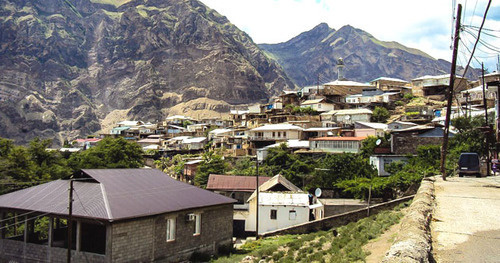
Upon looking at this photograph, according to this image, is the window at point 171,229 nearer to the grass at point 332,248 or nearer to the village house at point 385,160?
the grass at point 332,248

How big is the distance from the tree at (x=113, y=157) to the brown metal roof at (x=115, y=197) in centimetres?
2876

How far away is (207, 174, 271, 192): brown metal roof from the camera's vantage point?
37156mm

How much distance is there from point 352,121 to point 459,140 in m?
27.6

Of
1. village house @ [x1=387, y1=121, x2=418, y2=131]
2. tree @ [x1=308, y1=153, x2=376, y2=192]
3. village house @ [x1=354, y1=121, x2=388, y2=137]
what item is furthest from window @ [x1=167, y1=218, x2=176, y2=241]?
village house @ [x1=387, y1=121, x2=418, y2=131]

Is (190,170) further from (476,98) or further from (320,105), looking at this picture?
(476,98)

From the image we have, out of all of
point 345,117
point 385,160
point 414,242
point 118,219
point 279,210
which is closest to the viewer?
point 414,242

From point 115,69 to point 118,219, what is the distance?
542 feet

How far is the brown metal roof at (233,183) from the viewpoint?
37.2 metres

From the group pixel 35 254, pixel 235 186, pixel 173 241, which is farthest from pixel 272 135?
pixel 35 254

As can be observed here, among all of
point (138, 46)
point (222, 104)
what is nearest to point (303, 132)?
point (222, 104)

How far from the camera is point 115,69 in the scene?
553 feet

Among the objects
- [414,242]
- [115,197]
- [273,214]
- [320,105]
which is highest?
[320,105]

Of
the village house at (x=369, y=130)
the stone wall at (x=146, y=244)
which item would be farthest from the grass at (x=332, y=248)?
the village house at (x=369, y=130)

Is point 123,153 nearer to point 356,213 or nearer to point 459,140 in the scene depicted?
point 356,213
